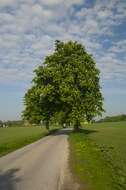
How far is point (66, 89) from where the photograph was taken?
6250 centimetres

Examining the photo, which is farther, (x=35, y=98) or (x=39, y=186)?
(x=35, y=98)

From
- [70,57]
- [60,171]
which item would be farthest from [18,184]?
[70,57]

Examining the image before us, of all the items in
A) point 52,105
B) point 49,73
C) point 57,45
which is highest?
point 57,45

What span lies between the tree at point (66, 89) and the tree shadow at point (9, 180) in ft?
143

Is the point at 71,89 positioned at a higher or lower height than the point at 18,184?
higher

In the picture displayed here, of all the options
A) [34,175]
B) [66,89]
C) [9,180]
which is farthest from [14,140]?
[9,180]

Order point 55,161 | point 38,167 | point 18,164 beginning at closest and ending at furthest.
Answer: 1. point 38,167
2. point 18,164
3. point 55,161

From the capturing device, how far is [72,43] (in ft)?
230

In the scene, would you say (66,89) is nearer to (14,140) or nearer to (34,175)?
(14,140)

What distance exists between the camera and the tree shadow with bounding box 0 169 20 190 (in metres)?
15.2

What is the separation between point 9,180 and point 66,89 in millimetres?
46040

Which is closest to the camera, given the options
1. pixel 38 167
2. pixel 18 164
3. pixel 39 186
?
pixel 39 186

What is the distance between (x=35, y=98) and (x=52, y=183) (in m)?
50.7

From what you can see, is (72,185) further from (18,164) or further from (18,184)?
(18,164)
